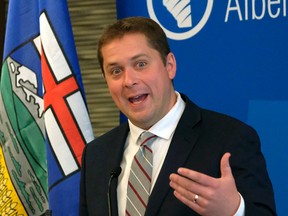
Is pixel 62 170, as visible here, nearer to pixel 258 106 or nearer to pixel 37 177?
pixel 37 177

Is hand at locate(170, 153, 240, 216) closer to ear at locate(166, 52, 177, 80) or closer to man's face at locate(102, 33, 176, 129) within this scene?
man's face at locate(102, 33, 176, 129)

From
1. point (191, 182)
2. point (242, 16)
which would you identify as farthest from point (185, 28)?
point (191, 182)

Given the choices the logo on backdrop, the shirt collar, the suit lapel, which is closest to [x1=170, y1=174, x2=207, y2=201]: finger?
the suit lapel

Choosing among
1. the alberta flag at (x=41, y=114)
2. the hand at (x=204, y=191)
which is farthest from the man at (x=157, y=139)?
the alberta flag at (x=41, y=114)

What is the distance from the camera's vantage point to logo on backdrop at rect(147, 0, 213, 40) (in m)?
2.77

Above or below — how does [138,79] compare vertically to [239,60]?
above

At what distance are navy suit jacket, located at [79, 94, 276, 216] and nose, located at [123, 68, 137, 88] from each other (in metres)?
0.20

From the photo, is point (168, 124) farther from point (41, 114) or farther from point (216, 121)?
point (41, 114)

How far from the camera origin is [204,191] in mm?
1490

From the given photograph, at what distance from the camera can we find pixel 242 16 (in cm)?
267

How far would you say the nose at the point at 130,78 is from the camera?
6.30 ft

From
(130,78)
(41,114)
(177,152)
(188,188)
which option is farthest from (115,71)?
(41,114)

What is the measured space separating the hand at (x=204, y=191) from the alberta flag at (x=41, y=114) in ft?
4.27

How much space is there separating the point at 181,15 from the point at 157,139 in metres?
1.01
